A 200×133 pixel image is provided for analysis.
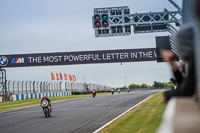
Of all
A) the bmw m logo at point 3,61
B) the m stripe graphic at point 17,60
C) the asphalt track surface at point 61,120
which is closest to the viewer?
the asphalt track surface at point 61,120

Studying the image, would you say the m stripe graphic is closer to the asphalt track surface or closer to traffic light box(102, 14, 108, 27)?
the asphalt track surface

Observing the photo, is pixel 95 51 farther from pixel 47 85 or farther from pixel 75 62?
pixel 47 85

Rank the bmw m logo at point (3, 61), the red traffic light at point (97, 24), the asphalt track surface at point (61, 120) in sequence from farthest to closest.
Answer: the bmw m logo at point (3, 61) < the red traffic light at point (97, 24) < the asphalt track surface at point (61, 120)

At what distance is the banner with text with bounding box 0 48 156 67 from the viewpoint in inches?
1501

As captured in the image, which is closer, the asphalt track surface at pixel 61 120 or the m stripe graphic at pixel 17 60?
the asphalt track surface at pixel 61 120

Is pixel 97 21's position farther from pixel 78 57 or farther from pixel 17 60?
pixel 17 60

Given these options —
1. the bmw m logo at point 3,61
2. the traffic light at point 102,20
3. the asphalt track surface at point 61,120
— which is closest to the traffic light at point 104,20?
the traffic light at point 102,20

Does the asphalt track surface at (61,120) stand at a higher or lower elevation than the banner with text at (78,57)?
lower

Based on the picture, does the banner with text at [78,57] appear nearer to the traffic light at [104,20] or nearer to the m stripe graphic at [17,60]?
the m stripe graphic at [17,60]

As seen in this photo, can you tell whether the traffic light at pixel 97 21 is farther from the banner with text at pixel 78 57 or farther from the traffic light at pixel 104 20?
the banner with text at pixel 78 57

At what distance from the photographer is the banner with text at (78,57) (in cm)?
3812

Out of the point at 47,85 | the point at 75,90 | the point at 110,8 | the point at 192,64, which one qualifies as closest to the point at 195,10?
the point at 192,64

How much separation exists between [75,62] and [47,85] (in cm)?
1223

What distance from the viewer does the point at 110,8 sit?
923 inches
